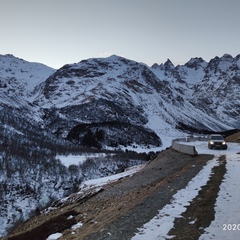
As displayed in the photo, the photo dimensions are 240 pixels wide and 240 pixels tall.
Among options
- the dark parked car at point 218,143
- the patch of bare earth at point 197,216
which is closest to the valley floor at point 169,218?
the patch of bare earth at point 197,216

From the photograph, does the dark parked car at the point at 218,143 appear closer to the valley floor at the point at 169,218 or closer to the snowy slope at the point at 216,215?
the valley floor at the point at 169,218

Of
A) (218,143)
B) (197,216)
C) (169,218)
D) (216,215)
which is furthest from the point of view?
(218,143)

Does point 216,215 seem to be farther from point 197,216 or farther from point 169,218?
point 169,218

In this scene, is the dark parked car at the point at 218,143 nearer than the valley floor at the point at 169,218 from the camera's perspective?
No

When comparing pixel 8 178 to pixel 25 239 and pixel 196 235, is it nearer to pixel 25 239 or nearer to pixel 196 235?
pixel 25 239

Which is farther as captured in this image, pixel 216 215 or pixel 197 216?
pixel 197 216

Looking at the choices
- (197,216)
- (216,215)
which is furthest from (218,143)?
(197,216)

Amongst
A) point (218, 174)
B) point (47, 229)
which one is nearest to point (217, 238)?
point (47, 229)

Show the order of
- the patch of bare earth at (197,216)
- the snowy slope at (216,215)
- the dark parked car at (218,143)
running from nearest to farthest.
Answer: the snowy slope at (216,215) < the patch of bare earth at (197,216) < the dark parked car at (218,143)

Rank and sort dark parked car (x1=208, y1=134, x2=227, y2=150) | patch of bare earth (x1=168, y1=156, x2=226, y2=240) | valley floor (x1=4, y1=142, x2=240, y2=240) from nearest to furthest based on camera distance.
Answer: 1. patch of bare earth (x1=168, y1=156, x2=226, y2=240)
2. valley floor (x1=4, y1=142, x2=240, y2=240)
3. dark parked car (x1=208, y1=134, x2=227, y2=150)

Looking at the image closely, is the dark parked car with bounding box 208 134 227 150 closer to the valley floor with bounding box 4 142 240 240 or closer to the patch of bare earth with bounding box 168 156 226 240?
the valley floor with bounding box 4 142 240 240

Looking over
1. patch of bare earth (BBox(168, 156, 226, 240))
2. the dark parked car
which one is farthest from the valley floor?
the dark parked car

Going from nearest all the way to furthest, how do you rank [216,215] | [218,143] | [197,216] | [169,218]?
[216,215], [197,216], [169,218], [218,143]

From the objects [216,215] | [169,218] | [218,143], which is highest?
[216,215]
